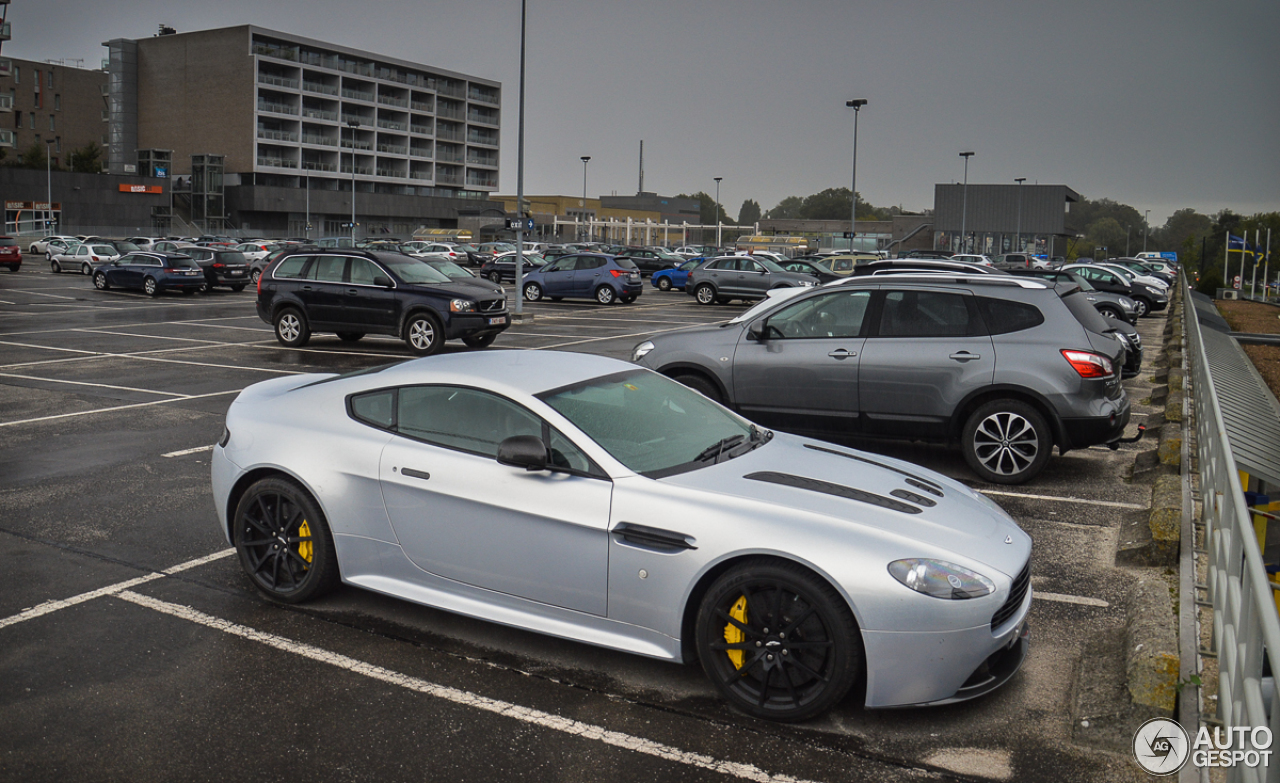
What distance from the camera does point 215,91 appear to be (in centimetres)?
9138

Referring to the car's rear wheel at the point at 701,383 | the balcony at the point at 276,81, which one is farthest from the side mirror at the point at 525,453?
the balcony at the point at 276,81

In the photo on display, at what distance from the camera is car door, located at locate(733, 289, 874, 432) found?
357 inches

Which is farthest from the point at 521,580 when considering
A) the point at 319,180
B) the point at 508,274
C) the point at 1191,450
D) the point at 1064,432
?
the point at 319,180

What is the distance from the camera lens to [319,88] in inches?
3706

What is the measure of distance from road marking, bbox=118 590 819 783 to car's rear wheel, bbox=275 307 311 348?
1371 centimetres

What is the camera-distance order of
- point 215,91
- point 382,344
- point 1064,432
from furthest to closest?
point 215,91
point 382,344
point 1064,432

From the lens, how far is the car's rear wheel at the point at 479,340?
18584 mm

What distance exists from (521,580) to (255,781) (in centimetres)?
147

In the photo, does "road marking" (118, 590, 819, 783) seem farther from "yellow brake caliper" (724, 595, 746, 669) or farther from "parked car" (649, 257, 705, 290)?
"parked car" (649, 257, 705, 290)

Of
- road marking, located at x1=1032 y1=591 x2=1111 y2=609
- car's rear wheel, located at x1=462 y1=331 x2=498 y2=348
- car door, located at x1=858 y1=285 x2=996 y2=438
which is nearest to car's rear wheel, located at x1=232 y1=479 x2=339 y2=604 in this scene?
road marking, located at x1=1032 y1=591 x2=1111 y2=609

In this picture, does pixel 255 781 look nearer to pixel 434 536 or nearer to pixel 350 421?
pixel 434 536

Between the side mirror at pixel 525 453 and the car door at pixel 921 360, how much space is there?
4868mm

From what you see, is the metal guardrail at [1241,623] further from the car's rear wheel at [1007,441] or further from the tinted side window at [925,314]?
the tinted side window at [925,314]

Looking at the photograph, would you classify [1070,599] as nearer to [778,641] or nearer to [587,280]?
[778,641]
